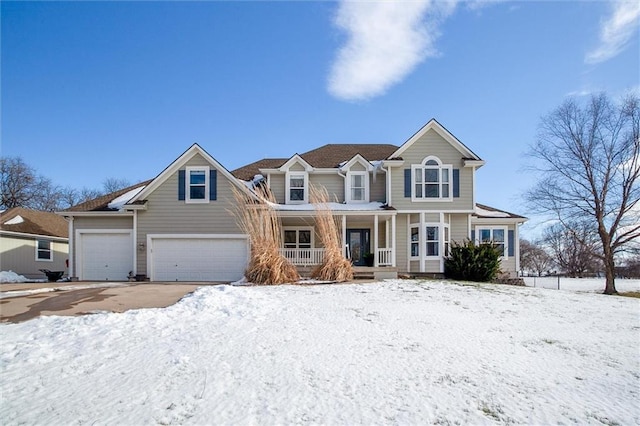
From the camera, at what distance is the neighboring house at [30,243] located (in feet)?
59.8

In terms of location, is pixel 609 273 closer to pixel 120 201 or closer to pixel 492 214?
pixel 492 214

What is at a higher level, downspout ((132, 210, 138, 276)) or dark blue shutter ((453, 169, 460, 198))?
dark blue shutter ((453, 169, 460, 198))

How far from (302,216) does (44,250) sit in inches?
597

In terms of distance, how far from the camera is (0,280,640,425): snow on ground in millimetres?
3469

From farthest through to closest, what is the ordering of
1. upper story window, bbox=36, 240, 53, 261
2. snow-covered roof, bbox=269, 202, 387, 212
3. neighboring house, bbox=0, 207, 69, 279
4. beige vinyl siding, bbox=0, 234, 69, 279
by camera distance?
upper story window, bbox=36, 240, 53, 261 < neighboring house, bbox=0, 207, 69, 279 < beige vinyl siding, bbox=0, 234, 69, 279 < snow-covered roof, bbox=269, 202, 387, 212

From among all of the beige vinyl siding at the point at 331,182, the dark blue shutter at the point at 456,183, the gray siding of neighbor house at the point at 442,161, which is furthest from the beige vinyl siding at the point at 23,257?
the dark blue shutter at the point at 456,183

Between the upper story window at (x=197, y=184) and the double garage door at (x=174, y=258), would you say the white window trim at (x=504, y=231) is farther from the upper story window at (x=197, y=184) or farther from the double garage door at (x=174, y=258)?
the upper story window at (x=197, y=184)

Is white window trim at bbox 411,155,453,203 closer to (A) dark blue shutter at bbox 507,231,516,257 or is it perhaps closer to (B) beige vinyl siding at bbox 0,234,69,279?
(A) dark blue shutter at bbox 507,231,516,257

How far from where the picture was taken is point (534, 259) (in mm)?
43312

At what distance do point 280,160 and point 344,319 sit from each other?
50.8ft

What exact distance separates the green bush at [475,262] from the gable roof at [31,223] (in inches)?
824

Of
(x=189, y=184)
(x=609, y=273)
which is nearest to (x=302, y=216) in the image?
(x=189, y=184)

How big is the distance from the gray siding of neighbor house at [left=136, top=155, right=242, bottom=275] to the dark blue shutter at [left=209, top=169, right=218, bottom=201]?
0.11 meters

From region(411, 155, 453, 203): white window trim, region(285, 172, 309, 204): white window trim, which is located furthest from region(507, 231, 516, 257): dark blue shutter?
region(285, 172, 309, 204): white window trim
